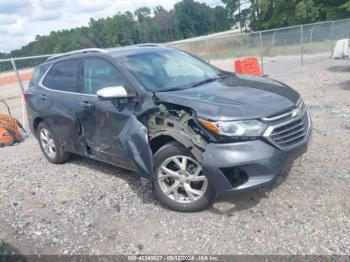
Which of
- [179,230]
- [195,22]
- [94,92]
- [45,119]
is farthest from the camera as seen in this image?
[195,22]

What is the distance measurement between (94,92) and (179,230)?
2.19 metres

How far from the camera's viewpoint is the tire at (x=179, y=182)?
360 centimetres

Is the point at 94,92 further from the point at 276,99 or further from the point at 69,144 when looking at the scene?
the point at 276,99

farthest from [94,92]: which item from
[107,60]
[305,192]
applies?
[305,192]

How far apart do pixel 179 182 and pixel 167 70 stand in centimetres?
152

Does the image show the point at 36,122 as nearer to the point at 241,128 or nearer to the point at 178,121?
the point at 178,121

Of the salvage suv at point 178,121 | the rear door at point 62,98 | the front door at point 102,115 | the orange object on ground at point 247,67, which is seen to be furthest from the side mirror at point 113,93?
the orange object on ground at point 247,67

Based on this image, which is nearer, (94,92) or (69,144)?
(94,92)

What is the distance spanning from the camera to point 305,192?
386 centimetres

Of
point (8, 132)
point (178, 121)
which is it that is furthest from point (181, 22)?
point (178, 121)

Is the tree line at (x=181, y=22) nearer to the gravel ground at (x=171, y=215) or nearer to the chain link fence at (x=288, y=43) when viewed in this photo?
the chain link fence at (x=288, y=43)

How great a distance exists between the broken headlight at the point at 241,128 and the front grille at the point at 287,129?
8 cm

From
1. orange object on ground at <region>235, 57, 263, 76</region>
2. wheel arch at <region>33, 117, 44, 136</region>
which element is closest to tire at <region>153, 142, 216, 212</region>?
wheel arch at <region>33, 117, 44, 136</region>

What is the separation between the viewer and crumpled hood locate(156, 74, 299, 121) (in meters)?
3.38
